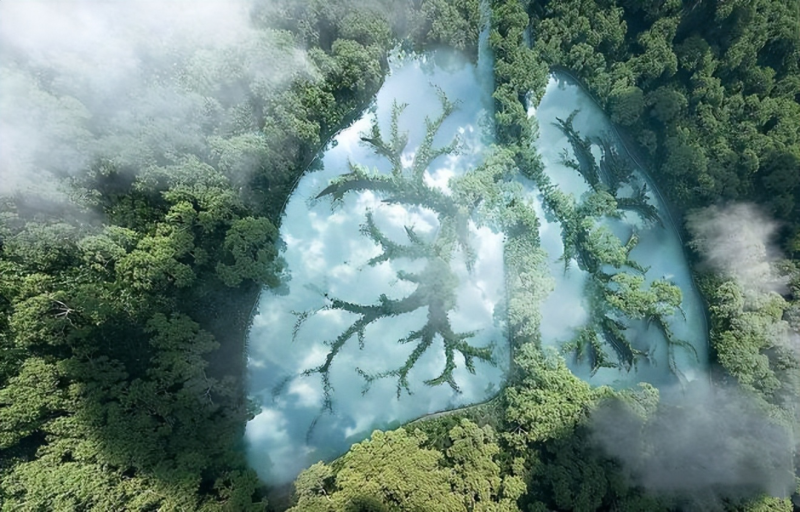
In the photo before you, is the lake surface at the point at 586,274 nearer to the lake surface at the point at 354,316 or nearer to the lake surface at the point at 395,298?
the lake surface at the point at 395,298

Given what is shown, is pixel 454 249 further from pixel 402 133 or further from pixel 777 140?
pixel 777 140

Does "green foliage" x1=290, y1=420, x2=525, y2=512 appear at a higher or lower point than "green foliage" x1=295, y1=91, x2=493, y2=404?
lower

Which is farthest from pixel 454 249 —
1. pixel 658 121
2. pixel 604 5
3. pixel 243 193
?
pixel 604 5

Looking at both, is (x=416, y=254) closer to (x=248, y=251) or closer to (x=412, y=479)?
(x=248, y=251)

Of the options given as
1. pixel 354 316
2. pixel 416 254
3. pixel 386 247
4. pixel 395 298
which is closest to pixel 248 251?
pixel 354 316

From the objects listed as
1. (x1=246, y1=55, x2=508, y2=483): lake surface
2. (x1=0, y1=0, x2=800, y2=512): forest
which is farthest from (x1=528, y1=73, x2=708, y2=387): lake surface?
(x1=246, y1=55, x2=508, y2=483): lake surface

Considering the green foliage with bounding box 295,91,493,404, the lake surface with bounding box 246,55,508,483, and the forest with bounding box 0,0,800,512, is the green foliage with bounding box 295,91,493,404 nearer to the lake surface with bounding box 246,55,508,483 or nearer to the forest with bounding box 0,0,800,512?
the forest with bounding box 0,0,800,512
